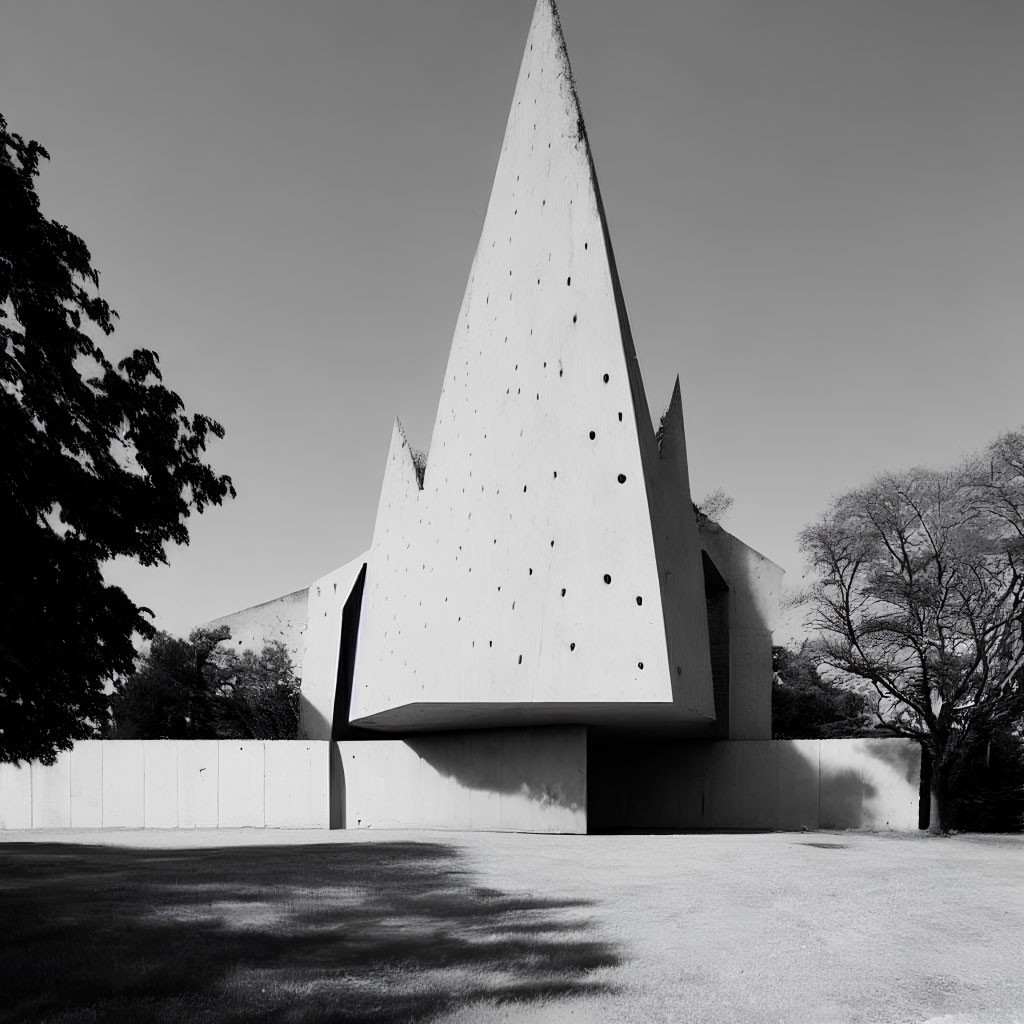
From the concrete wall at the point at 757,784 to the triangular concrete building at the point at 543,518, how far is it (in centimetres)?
236

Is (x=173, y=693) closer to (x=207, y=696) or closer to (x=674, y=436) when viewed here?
(x=207, y=696)

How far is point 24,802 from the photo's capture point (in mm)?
25062

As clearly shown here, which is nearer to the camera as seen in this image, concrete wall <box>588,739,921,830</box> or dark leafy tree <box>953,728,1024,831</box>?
dark leafy tree <box>953,728,1024,831</box>

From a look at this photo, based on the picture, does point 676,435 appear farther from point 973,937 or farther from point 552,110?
point 973,937

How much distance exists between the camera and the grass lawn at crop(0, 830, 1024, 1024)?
18.8 ft

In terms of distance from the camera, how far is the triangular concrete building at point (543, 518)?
17156mm

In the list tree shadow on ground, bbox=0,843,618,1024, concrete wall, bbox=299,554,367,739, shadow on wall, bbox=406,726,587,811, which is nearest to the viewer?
tree shadow on ground, bbox=0,843,618,1024

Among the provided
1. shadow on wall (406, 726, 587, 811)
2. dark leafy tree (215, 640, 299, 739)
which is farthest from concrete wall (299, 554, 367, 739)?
shadow on wall (406, 726, 587, 811)

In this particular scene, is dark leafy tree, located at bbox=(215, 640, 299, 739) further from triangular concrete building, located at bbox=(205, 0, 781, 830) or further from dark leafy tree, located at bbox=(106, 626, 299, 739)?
triangular concrete building, located at bbox=(205, 0, 781, 830)

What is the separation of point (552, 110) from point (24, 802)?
69.1 feet

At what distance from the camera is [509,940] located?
7.45 meters

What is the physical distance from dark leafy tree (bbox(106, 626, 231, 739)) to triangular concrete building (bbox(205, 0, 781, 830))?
9.85 meters

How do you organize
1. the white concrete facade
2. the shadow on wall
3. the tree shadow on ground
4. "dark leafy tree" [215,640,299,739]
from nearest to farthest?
the tree shadow on ground, the white concrete facade, the shadow on wall, "dark leafy tree" [215,640,299,739]

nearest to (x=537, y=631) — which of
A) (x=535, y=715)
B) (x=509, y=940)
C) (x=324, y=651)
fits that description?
(x=535, y=715)
